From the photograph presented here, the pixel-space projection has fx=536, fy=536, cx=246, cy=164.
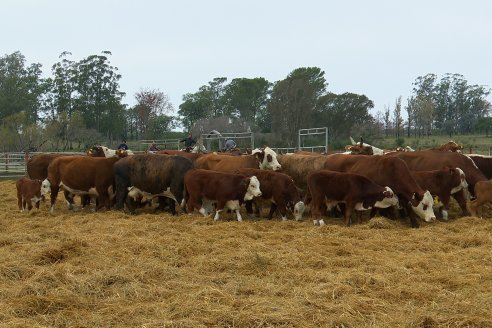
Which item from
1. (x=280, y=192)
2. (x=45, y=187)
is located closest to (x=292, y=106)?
(x=45, y=187)

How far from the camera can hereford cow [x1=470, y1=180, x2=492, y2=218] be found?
9.55 m

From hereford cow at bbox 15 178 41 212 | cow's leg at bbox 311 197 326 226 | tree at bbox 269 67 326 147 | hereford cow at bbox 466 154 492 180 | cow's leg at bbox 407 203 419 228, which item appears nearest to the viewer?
cow's leg at bbox 407 203 419 228

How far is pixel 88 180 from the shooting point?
1169cm

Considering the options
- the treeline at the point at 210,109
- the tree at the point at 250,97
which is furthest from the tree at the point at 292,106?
the tree at the point at 250,97

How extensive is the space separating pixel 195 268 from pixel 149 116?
49.9m

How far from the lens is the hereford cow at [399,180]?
9.27 m

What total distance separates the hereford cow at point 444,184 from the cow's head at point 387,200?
0.99 m

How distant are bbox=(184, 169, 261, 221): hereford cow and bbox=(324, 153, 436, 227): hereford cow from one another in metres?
2.19

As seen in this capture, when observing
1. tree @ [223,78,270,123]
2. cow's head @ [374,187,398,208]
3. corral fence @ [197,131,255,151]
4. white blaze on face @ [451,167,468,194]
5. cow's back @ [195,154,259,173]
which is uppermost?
tree @ [223,78,270,123]

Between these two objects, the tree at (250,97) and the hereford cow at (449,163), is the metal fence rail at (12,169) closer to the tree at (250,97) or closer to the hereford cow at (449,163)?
the hereford cow at (449,163)

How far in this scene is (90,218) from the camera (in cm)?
1028

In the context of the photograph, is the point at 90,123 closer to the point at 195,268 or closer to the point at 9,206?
the point at 9,206

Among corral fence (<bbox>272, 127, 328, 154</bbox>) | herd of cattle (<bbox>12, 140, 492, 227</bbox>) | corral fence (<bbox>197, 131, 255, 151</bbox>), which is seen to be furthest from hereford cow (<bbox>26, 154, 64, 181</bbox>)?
corral fence (<bbox>272, 127, 328, 154</bbox>)

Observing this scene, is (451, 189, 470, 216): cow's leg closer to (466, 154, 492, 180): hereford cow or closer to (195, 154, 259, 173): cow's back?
(466, 154, 492, 180): hereford cow
